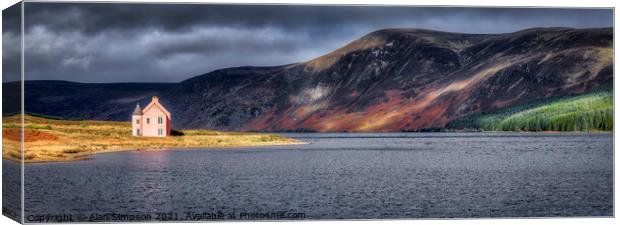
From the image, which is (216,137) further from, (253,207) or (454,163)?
(253,207)

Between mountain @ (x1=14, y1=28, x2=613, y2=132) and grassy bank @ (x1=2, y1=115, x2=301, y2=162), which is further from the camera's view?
mountain @ (x1=14, y1=28, x2=613, y2=132)

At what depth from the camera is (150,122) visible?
261ft

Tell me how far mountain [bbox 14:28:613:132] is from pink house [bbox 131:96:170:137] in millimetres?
1282

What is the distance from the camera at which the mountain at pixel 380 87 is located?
262 feet

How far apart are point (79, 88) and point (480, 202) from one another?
2680 centimetres

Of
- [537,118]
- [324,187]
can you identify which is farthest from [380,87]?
[324,187]

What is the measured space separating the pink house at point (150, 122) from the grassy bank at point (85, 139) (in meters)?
0.71

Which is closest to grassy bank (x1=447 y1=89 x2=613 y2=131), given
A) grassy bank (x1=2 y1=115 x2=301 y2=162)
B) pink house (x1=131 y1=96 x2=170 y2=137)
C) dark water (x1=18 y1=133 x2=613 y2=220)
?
grassy bank (x1=2 y1=115 x2=301 y2=162)

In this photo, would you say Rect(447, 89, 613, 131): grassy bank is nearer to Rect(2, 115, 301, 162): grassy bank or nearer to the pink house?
Rect(2, 115, 301, 162): grassy bank

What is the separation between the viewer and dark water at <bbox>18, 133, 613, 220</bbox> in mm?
43688

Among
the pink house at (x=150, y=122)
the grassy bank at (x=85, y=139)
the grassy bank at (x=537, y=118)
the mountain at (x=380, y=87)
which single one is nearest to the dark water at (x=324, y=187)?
the grassy bank at (x=85, y=139)

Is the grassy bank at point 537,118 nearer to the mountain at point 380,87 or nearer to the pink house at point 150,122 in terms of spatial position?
the mountain at point 380,87

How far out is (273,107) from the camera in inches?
4707

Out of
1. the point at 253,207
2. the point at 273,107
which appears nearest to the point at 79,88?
the point at 253,207
